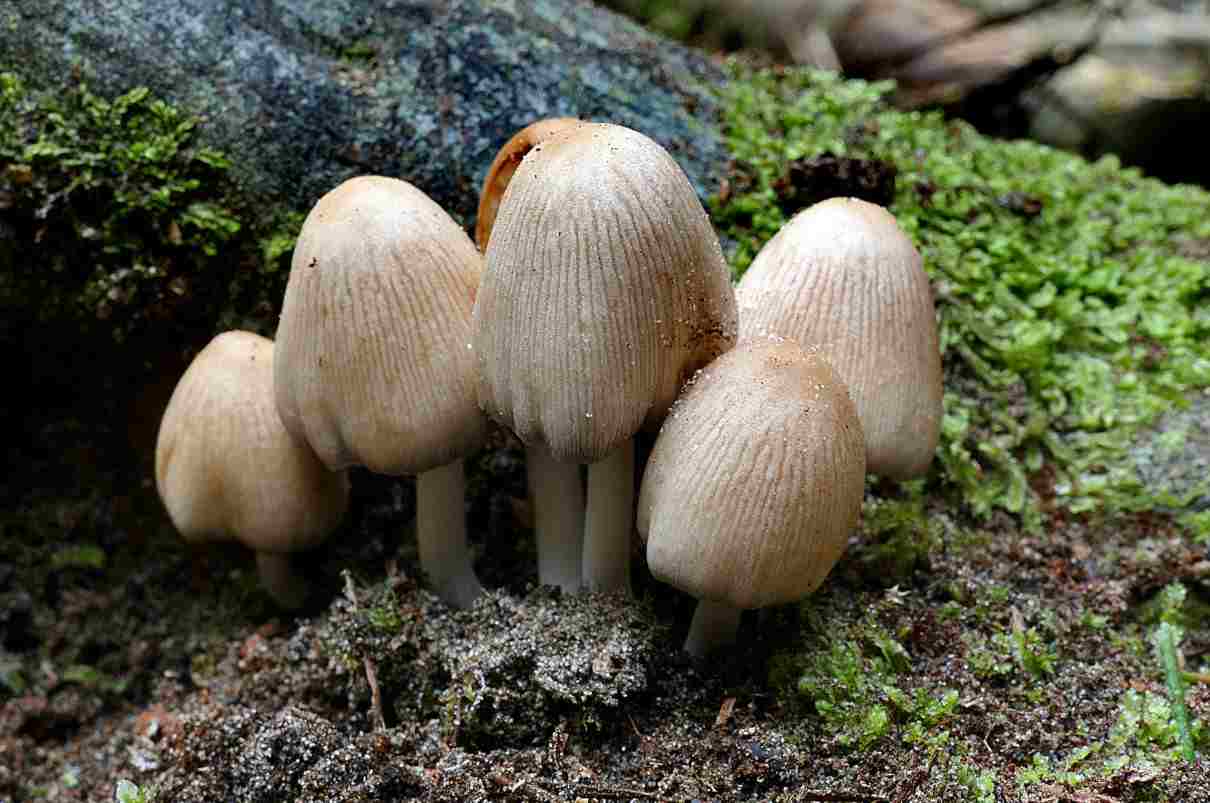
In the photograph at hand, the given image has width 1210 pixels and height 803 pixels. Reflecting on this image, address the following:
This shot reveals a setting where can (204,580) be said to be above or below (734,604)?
below

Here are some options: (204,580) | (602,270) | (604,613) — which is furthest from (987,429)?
(204,580)

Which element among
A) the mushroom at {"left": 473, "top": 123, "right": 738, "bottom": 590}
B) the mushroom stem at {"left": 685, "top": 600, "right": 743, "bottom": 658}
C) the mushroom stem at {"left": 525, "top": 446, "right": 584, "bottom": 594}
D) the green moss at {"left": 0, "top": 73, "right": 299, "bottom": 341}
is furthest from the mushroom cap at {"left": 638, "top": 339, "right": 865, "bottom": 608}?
the green moss at {"left": 0, "top": 73, "right": 299, "bottom": 341}

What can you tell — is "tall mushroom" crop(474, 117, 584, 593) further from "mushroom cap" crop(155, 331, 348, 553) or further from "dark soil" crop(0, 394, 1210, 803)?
"mushroom cap" crop(155, 331, 348, 553)

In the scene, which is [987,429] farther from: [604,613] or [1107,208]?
[604,613]

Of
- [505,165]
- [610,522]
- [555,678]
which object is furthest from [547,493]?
[505,165]

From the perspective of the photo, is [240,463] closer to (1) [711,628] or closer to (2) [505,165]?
(2) [505,165]

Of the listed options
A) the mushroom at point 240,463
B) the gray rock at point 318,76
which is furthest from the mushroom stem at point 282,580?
the gray rock at point 318,76

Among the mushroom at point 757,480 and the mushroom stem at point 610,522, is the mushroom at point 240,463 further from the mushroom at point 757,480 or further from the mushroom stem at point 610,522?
the mushroom at point 757,480
